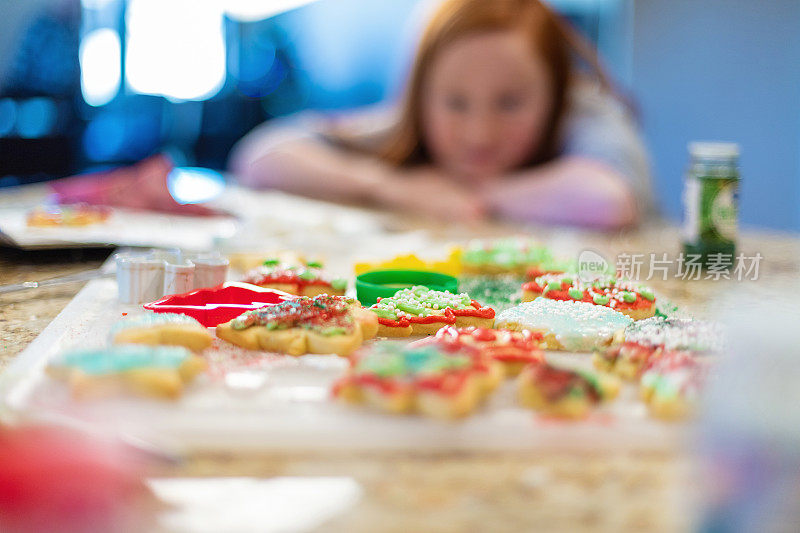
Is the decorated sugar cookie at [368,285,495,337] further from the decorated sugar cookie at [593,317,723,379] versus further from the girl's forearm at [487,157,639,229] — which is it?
the girl's forearm at [487,157,639,229]

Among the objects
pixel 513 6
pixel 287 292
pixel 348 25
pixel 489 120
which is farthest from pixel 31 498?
pixel 348 25

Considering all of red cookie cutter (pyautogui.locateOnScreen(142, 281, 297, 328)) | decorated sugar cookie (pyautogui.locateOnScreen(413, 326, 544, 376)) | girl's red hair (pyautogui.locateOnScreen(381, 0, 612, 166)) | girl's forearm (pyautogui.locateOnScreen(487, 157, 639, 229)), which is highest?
girl's red hair (pyautogui.locateOnScreen(381, 0, 612, 166))

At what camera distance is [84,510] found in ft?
1.38

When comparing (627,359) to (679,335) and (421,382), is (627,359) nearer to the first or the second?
(679,335)

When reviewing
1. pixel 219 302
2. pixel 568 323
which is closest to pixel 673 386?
pixel 568 323

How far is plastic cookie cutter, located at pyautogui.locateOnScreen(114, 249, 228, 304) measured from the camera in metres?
0.88

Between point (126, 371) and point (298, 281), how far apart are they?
397 mm

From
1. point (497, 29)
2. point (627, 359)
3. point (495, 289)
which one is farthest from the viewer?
point (497, 29)

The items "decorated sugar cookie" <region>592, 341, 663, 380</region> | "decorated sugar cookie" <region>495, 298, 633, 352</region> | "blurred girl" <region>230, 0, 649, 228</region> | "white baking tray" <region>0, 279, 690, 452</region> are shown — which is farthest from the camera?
"blurred girl" <region>230, 0, 649, 228</region>

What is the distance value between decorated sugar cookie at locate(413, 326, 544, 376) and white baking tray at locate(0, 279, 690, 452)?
0.02m

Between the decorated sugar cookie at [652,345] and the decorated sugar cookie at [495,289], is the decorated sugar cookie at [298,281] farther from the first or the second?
the decorated sugar cookie at [652,345]

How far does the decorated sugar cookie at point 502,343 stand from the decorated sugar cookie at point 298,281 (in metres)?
0.26

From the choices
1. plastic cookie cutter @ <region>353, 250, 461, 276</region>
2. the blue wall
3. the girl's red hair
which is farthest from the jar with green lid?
the blue wall

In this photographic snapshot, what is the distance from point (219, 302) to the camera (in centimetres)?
82
